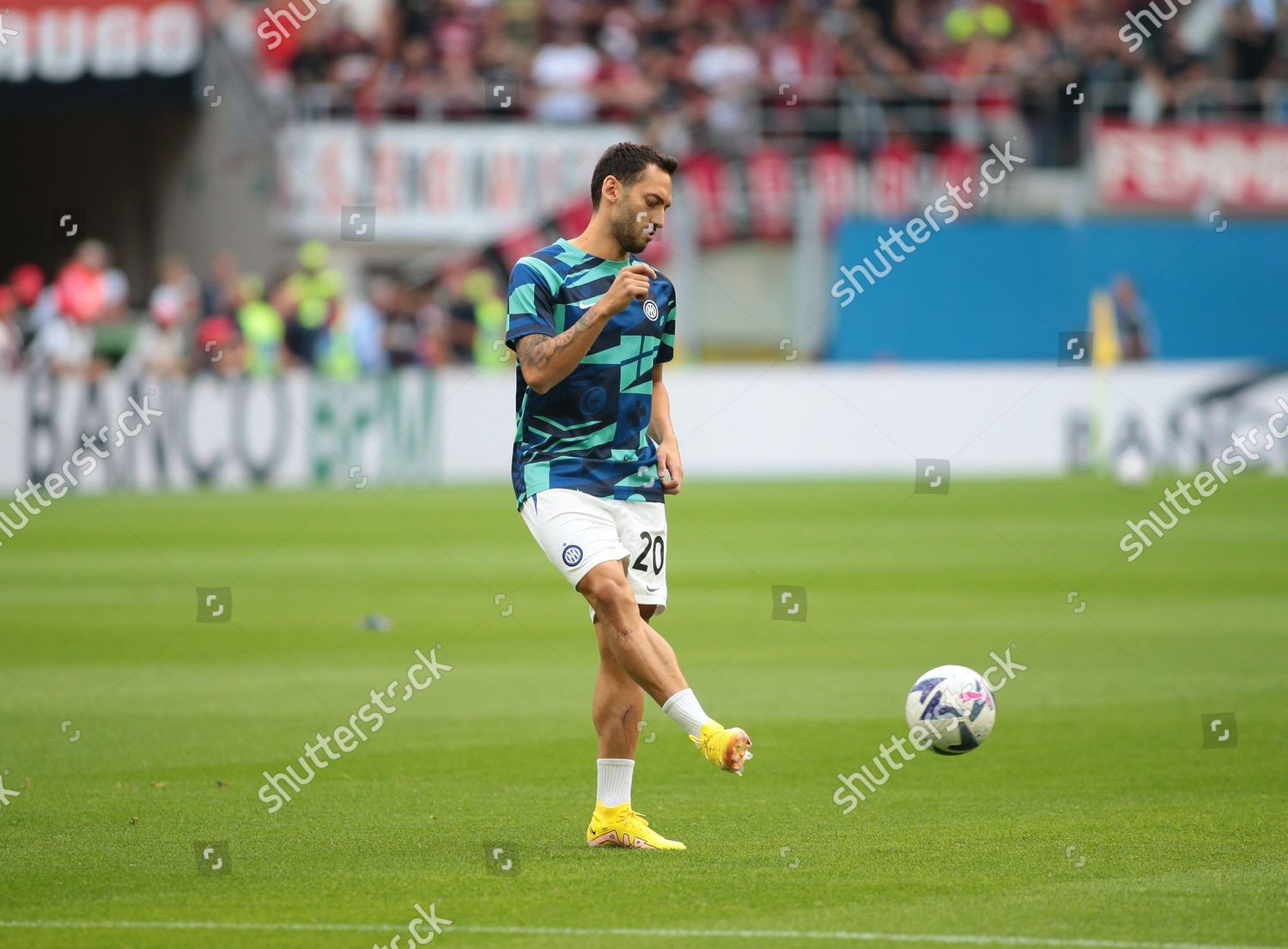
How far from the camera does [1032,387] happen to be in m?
29.0

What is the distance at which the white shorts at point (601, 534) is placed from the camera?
705cm

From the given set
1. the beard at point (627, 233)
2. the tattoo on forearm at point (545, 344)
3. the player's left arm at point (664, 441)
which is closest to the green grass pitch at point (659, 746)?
the player's left arm at point (664, 441)

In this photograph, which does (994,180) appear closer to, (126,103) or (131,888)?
(126,103)

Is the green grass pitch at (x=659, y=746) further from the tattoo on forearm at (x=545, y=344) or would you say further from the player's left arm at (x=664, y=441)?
the tattoo on forearm at (x=545, y=344)

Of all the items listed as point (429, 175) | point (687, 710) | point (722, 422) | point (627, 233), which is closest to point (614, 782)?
point (687, 710)

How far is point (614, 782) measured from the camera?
722 cm

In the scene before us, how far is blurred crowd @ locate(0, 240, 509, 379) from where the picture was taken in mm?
28016

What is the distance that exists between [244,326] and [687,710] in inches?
911

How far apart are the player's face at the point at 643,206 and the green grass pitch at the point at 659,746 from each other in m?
2.25

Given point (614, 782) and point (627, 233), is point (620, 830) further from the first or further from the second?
point (627, 233)

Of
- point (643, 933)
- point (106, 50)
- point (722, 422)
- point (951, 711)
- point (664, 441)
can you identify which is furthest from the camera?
point (106, 50)

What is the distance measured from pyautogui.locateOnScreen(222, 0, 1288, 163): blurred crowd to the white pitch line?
1076 inches

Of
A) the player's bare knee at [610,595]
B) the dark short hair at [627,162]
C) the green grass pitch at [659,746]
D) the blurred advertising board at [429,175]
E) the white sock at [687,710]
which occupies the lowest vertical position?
the green grass pitch at [659,746]

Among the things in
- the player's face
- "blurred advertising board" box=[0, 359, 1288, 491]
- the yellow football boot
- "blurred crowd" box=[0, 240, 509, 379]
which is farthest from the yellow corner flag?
the yellow football boot
